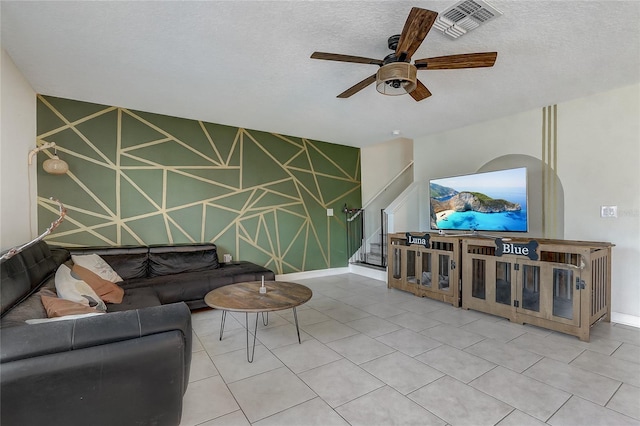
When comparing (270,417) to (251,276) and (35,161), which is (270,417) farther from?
(35,161)

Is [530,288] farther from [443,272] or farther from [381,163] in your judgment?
[381,163]

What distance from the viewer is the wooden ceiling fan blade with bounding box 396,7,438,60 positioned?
1735 mm

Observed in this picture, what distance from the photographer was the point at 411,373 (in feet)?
7.41

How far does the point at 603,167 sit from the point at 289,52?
3.64 metres

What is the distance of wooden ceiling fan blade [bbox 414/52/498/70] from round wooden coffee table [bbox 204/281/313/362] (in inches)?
82.4

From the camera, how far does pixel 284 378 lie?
7.23ft

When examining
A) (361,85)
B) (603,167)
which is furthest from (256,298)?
(603,167)

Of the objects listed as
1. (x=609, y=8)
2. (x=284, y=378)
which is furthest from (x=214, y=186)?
(x=609, y=8)

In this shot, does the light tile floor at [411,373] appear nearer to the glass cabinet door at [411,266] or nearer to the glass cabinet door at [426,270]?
the glass cabinet door at [426,270]

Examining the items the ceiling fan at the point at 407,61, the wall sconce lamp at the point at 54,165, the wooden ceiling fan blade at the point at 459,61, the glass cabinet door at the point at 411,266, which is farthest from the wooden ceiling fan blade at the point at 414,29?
the wall sconce lamp at the point at 54,165

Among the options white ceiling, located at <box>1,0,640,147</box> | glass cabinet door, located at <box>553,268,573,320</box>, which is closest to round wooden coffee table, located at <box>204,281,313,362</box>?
white ceiling, located at <box>1,0,640,147</box>

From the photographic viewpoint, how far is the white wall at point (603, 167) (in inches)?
126

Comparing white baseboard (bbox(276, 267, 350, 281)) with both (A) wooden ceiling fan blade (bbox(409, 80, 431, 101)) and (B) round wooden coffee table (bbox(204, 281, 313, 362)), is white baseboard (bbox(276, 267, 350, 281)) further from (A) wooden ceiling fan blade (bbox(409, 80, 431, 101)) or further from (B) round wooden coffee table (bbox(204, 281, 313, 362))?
(A) wooden ceiling fan blade (bbox(409, 80, 431, 101))

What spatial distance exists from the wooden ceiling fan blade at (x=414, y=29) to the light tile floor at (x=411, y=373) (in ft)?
7.66
